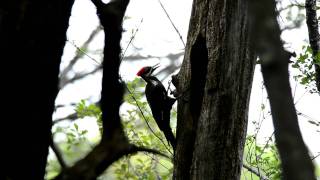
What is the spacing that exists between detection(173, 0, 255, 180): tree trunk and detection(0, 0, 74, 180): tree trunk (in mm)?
1667

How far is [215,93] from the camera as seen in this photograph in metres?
3.24

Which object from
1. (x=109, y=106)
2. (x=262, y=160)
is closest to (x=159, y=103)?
(x=262, y=160)

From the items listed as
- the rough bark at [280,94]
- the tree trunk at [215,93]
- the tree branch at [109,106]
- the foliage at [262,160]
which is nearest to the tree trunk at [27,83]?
the tree branch at [109,106]

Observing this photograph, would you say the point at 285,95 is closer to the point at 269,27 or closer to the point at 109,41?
the point at 269,27

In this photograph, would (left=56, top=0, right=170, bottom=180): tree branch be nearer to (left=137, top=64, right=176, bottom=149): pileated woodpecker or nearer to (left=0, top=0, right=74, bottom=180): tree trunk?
(left=0, top=0, right=74, bottom=180): tree trunk

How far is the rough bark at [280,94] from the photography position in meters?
0.84

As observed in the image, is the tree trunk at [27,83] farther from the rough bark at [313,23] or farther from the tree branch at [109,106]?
the rough bark at [313,23]

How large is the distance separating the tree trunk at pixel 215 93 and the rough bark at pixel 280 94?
2.23m

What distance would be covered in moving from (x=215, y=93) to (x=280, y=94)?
94.0 inches

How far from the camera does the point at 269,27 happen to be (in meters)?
0.90

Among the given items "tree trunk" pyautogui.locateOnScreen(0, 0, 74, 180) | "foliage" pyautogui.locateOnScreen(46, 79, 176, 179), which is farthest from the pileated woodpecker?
"tree trunk" pyautogui.locateOnScreen(0, 0, 74, 180)

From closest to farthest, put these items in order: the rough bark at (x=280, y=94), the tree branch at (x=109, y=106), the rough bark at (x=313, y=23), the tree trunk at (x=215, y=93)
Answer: the rough bark at (x=280, y=94)
the tree branch at (x=109, y=106)
the tree trunk at (x=215, y=93)
the rough bark at (x=313, y=23)

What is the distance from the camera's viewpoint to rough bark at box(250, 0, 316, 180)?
33.1 inches

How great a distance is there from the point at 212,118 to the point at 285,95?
7.65 feet
